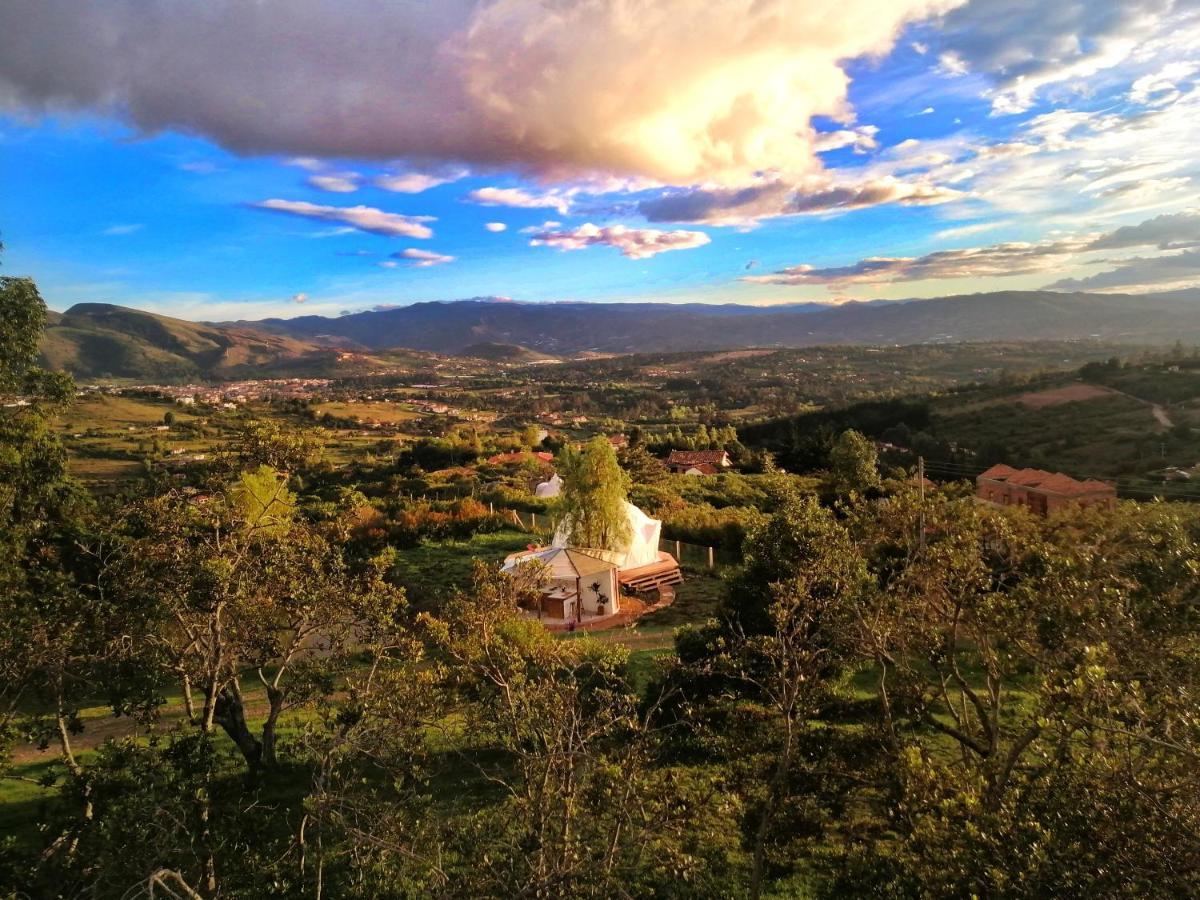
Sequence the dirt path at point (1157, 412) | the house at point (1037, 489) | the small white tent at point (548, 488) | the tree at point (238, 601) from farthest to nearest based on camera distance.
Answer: the dirt path at point (1157, 412), the small white tent at point (548, 488), the house at point (1037, 489), the tree at point (238, 601)

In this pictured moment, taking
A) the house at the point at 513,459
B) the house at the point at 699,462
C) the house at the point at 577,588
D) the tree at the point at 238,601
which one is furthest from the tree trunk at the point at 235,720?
the house at the point at 513,459

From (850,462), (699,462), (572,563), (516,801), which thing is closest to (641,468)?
(699,462)

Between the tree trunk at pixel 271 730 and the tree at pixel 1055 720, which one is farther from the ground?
the tree at pixel 1055 720

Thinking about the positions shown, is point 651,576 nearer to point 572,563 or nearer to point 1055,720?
point 572,563

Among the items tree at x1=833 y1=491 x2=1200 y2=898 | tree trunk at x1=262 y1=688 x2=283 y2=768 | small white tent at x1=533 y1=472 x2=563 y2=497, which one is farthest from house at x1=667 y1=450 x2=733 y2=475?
tree trunk at x1=262 y1=688 x2=283 y2=768

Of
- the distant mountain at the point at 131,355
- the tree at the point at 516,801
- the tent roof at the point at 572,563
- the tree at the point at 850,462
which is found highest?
the distant mountain at the point at 131,355

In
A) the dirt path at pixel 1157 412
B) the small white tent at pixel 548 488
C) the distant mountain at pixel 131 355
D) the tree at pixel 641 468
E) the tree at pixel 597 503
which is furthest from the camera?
the distant mountain at pixel 131 355

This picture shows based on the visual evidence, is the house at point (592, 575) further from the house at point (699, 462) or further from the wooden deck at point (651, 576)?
the house at point (699, 462)

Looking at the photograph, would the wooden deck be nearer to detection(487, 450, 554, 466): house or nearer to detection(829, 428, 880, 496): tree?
detection(829, 428, 880, 496): tree
